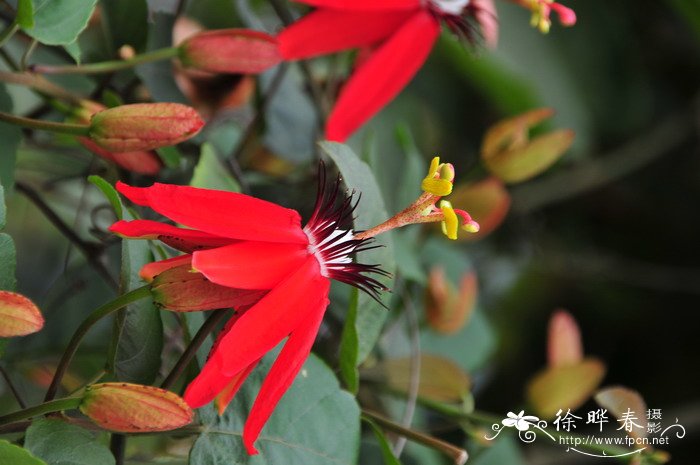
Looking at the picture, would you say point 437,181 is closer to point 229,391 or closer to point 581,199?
point 229,391

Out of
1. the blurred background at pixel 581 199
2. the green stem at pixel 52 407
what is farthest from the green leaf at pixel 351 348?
the blurred background at pixel 581 199

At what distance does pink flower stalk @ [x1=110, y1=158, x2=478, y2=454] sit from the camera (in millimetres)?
247

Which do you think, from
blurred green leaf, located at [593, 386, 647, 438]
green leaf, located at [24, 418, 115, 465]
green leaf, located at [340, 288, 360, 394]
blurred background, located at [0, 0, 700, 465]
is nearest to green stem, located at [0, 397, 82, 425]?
green leaf, located at [24, 418, 115, 465]

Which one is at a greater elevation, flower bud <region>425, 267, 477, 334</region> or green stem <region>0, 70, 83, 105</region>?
flower bud <region>425, 267, 477, 334</region>

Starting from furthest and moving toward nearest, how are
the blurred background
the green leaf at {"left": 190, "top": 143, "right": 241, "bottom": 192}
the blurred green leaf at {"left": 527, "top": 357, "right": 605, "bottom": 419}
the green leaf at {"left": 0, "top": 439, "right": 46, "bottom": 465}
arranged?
1. the blurred background
2. the blurred green leaf at {"left": 527, "top": 357, "right": 605, "bottom": 419}
3. the green leaf at {"left": 190, "top": 143, "right": 241, "bottom": 192}
4. the green leaf at {"left": 0, "top": 439, "right": 46, "bottom": 465}

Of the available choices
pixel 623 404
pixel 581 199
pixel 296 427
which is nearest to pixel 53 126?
pixel 296 427

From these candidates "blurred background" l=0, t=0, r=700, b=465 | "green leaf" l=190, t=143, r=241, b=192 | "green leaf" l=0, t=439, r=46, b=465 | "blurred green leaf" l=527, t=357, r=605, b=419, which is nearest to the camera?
"green leaf" l=0, t=439, r=46, b=465

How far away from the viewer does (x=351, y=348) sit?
324 millimetres

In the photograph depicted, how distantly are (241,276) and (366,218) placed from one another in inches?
2.7

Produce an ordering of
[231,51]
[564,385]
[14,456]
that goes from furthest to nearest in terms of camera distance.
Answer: [564,385] → [231,51] → [14,456]

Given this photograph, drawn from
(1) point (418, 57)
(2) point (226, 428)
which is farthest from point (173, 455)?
(1) point (418, 57)

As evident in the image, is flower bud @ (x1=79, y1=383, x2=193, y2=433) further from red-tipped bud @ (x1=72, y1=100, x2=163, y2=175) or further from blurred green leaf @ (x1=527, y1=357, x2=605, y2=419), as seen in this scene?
blurred green leaf @ (x1=527, y1=357, x2=605, y2=419)

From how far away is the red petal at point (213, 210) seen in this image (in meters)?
0.25

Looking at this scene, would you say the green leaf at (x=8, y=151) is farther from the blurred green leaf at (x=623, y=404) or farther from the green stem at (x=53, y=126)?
the blurred green leaf at (x=623, y=404)
